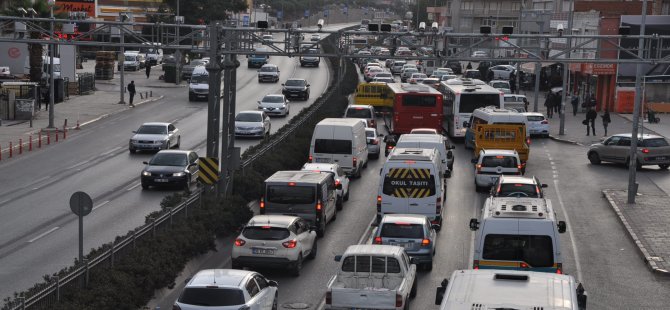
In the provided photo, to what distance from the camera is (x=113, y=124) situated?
200 ft

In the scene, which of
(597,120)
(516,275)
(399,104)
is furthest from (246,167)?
(597,120)

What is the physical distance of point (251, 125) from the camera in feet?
178

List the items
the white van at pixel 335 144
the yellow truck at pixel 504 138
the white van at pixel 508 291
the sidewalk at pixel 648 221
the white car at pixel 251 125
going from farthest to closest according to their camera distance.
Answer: the white car at pixel 251 125 → the yellow truck at pixel 504 138 → the white van at pixel 335 144 → the sidewalk at pixel 648 221 → the white van at pixel 508 291

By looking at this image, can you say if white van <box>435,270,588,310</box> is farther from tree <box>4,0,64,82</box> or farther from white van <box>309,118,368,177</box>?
tree <box>4,0,64,82</box>

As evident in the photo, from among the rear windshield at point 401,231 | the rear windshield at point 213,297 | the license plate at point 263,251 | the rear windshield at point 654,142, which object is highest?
the rear windshield at point 654,142

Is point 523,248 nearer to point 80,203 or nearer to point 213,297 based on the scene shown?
point 213,297

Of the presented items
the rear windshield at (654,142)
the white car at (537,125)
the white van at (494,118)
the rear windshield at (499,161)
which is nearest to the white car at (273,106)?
the white car at (537,125)

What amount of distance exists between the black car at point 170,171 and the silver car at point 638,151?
18.7 meters

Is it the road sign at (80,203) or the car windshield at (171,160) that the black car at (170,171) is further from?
the road sign at (80,203)

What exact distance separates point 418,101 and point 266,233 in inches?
1142

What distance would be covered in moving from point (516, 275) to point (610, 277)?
519 inches

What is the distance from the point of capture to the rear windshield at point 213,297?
18.9 metres

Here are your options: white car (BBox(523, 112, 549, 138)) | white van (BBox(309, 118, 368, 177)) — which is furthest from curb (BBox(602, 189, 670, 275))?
white car (BBox(523, 112, 549, 138))

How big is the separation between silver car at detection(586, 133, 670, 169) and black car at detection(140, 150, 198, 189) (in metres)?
18.7
